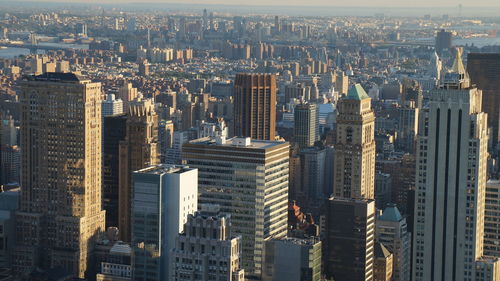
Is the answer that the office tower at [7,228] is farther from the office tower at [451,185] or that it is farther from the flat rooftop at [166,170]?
the office tower at [451,185]

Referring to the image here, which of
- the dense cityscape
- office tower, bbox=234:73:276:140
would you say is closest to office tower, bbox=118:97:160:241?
the dense cityscape

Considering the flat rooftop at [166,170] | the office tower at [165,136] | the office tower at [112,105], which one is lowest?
the office tower at [165,136]

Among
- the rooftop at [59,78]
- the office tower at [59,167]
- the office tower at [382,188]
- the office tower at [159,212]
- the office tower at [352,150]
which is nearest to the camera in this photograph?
the office tower at [159,212]

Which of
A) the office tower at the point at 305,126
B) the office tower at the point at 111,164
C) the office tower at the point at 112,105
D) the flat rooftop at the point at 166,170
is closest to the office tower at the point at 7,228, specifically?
the office tower at the point at 111,164

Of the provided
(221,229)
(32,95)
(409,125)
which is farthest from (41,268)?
(409,125)

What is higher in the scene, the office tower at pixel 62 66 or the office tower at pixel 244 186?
the office tower at pixel 62 66

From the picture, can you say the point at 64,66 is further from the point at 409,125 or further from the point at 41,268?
the point at 41,268

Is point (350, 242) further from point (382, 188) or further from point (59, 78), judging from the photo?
point (382, 188)

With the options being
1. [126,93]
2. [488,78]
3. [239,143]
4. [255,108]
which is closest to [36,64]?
[126,93]
